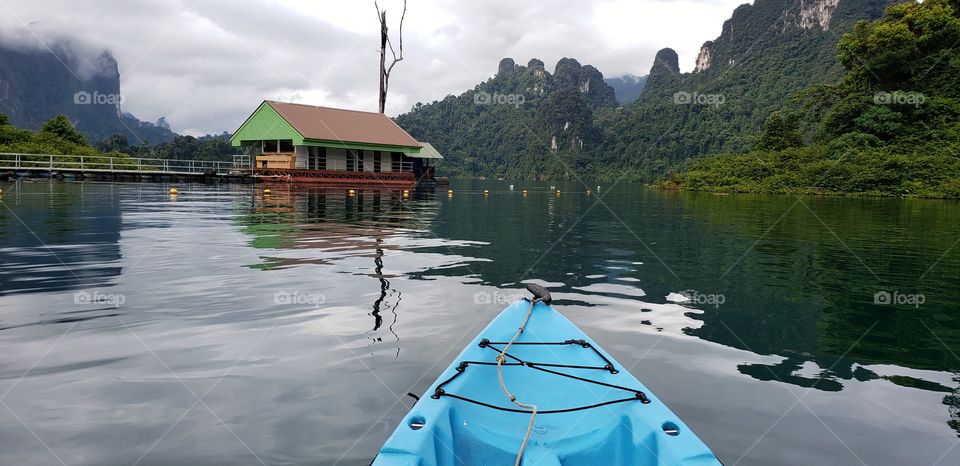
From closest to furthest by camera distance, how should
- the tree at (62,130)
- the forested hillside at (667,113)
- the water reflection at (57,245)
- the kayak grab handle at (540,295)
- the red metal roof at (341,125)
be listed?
the kayak grab handle at (540,295)
the water reflection at (57,245)
the red metal roof at (341,125)
the tree at (62,130)
the forested hillside at (667,113)

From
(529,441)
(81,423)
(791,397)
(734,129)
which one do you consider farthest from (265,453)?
(734,129)

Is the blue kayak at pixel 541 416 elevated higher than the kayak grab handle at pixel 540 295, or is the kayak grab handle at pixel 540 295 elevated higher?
the kayak grab handle at pixel 540 295

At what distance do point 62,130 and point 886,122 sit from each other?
65444 mm

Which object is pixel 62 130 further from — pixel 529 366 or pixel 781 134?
pixel 781 134

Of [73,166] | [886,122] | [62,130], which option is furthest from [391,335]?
[886,122]

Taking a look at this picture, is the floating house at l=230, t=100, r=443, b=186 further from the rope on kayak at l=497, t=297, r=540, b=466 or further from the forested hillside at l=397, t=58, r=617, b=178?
the forested hillside at l=397, t=58, r=617, b=178

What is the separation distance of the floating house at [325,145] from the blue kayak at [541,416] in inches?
1504

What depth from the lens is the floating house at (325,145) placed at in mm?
41344

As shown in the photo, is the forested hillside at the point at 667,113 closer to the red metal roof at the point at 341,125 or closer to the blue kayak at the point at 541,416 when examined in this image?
the red metal roof at the point at 341,125

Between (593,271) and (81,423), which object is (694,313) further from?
(81,423)

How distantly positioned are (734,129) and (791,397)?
99230mm

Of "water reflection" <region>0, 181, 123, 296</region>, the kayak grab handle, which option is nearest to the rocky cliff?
"water reflection" <region>0, 181, 123, 296</region>

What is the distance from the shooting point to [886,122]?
47250 millimetres

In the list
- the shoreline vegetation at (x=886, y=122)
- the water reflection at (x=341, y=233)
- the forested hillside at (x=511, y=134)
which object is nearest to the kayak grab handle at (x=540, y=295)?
the water reflection at (x=341, y=233)
